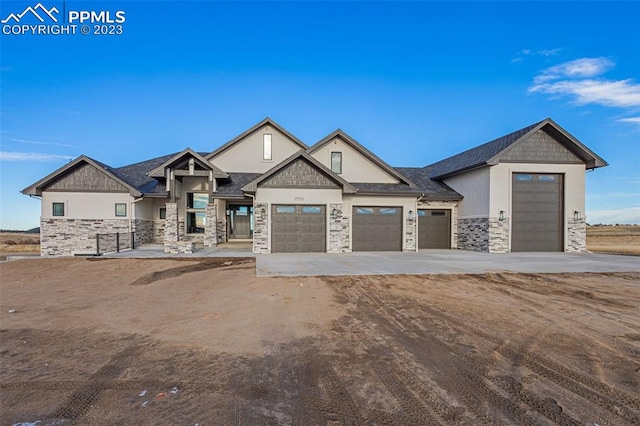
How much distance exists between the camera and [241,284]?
30.1ft

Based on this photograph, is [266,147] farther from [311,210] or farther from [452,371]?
[452,371]

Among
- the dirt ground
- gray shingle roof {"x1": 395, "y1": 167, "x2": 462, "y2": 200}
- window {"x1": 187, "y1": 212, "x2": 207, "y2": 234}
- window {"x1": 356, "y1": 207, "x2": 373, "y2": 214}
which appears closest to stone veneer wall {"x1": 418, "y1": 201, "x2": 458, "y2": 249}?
gray shingle roof {"x1": 395, "y1": 167, "x2": 462, "y2": 200}

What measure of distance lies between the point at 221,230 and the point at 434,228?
42.6 feet

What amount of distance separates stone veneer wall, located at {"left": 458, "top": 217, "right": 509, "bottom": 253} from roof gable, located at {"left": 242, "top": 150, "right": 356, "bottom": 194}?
24.1 feet

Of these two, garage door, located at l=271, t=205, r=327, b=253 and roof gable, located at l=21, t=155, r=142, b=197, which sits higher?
roof gable, located at l=21, t=155, r=142, b=197

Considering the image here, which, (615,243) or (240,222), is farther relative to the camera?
(615,243)

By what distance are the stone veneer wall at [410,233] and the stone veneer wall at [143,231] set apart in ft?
48.8

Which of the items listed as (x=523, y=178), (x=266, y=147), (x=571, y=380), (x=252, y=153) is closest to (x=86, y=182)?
(x=252, y=153)

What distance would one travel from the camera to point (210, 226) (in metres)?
19.0

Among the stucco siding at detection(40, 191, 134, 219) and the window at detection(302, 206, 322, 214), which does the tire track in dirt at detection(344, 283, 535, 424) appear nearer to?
the window at detection(302, 206, 322, 214)

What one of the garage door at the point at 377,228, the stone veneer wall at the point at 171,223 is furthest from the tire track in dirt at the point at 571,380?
the stone veneer wall at the point at 171,223

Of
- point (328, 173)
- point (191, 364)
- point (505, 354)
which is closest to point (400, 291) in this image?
point (505, 354)

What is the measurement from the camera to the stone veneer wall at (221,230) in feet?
65.8

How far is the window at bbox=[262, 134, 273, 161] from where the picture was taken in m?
22.0
